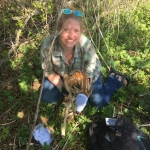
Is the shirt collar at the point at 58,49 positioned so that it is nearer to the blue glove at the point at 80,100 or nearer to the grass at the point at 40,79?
the grass at the point at 40,79

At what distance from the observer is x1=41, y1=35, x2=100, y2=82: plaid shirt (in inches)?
84.4

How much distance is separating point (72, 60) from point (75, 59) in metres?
0.03

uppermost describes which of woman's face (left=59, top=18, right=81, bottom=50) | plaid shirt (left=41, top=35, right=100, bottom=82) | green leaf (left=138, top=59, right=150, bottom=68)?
woman's face (left=59, top=18, right=81, bottom=50)

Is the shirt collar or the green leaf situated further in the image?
the green leaf

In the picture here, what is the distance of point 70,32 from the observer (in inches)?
76.3

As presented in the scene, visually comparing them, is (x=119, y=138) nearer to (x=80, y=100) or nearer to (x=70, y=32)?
(x=80, y=100)

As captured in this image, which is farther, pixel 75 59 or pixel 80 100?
pixel 75 59

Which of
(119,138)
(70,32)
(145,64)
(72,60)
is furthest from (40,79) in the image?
(145,64)

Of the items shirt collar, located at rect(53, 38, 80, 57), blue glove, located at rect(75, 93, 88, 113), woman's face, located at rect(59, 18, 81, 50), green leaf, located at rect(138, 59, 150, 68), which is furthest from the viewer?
green leaf, located at rect(138, 59, 150, 68)

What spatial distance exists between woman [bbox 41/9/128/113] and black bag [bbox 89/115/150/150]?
0.30 m

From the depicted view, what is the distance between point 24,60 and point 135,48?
1.62 metres

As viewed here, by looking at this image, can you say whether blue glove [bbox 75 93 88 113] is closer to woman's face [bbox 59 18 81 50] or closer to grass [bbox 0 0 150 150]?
grass [bbox 0 0 150 150]

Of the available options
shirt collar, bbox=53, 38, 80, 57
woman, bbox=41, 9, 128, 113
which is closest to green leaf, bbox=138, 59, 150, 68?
woman, bbox=41, 9, 128, 113

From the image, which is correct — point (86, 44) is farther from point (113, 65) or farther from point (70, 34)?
point (113, 65)
